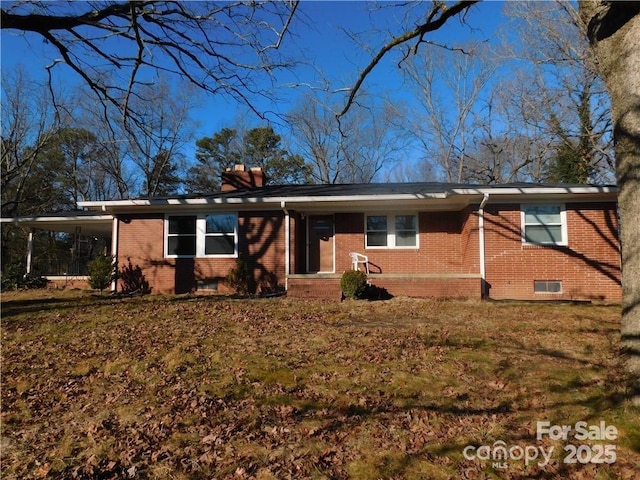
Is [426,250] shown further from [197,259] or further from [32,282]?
[32,282]

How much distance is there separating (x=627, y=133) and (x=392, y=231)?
938 cm

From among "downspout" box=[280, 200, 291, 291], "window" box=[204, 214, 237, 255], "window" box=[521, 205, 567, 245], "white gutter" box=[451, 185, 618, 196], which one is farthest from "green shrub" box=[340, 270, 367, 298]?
"window" box=[521, 205, 567, 245]

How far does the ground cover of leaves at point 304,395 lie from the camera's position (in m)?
3.67

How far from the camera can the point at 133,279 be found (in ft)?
46.3

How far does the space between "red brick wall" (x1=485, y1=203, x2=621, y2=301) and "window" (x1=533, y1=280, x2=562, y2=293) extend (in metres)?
0.10

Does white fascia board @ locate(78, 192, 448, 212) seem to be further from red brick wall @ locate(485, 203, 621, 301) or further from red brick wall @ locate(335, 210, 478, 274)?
red brick wall @ locate(485, 203, 621, 301)

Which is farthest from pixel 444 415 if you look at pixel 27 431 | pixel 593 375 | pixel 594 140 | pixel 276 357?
pixel 594 140

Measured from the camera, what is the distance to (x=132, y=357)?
6434mm

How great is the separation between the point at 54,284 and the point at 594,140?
24820 mm

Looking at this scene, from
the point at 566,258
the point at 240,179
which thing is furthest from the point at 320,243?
the point at 566,258

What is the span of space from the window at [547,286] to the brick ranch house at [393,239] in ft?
0.09

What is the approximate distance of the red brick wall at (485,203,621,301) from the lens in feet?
38.6

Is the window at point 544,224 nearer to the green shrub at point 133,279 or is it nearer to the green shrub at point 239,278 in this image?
the green shrub at point 239,278

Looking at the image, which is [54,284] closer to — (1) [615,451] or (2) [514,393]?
(2) [514,393]
